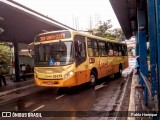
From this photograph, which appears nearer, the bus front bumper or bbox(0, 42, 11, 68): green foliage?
the bus front bumper

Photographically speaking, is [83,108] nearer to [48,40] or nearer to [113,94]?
[113,94]

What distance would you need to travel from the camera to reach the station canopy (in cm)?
1299

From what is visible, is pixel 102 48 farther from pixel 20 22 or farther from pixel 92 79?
pixel 20 22

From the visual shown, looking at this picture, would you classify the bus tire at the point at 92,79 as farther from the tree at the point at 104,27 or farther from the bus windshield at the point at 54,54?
the tree at the point at 104,27

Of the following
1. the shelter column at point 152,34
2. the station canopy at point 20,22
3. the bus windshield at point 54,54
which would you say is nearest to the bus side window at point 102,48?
the station canopy at point 20,22

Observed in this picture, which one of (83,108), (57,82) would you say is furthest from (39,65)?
(83,108)

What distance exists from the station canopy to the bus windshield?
245 cm

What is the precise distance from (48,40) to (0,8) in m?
3.05

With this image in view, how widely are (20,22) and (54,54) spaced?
246 inches

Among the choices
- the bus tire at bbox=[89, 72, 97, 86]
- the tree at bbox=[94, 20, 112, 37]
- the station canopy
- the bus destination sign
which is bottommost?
the bus tire at bbox=[89, 72, 97, 86]

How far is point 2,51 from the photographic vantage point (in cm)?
2894

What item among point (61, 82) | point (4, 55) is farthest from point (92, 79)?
point (4, 55)

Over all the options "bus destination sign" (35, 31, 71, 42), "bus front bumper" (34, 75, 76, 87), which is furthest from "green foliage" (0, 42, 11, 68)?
"bus front bumper" (34, 75, 76, 87)

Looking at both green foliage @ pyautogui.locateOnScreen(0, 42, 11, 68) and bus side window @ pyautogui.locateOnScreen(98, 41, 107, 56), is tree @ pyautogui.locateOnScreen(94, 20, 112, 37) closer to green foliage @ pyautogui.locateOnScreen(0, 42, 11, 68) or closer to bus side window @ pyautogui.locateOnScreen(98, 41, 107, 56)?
green foliage @ pyautogui.locateOnScreen(0, 42, 11, 68)
